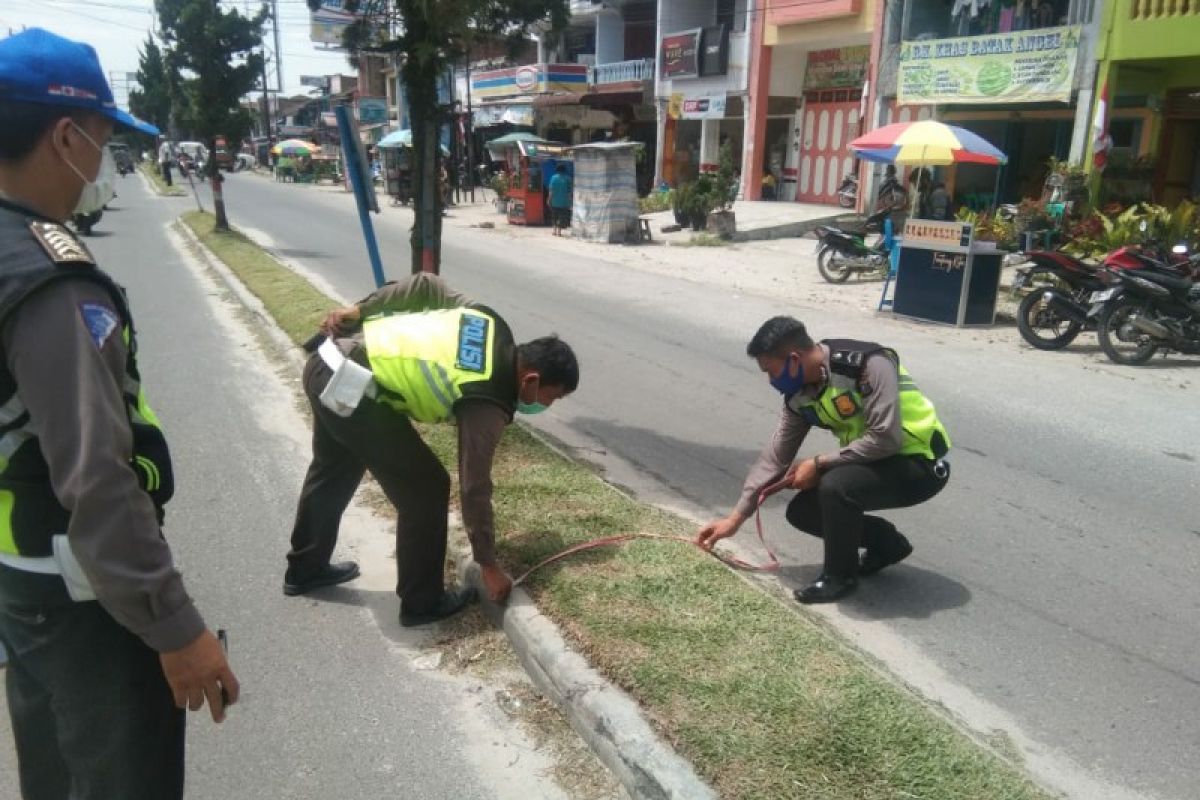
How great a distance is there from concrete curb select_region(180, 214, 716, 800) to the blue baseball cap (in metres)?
2.18

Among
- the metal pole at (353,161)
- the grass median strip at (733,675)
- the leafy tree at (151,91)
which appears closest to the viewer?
the grass median strip at (733,675)

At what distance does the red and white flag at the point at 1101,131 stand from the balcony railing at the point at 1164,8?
1.13m

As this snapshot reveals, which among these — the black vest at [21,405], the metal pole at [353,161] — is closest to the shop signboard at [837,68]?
the metal pole at [353,161]

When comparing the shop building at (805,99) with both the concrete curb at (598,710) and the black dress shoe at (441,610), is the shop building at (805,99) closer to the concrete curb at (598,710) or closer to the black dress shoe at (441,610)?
the black dress shoe at (441,610)

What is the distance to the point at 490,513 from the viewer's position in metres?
3.40

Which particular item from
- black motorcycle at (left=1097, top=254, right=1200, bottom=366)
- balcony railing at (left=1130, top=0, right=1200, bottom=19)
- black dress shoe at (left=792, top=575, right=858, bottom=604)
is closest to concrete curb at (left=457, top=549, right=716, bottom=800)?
black dress shoe at (left=792, top=575, right=858, bottom=604)

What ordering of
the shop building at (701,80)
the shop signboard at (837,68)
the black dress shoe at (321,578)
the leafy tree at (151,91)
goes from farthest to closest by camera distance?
the leafy tree at (151,91) < the shop building at (701,80) < the shop signboard at (837,68) < the black dress shoe at (321,578)

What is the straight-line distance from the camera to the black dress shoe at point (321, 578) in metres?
4.04

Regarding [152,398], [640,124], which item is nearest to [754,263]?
[152,398]

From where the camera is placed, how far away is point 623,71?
31719 millimetres

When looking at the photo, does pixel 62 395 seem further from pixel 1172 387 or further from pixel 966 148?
pixel 966 148

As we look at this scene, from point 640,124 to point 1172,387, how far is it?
28.6 metres

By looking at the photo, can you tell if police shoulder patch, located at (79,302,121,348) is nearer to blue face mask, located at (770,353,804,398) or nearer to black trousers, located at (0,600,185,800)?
black trousers, located at (0,600,185,800)

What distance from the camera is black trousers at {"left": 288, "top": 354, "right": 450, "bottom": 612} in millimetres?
3498
